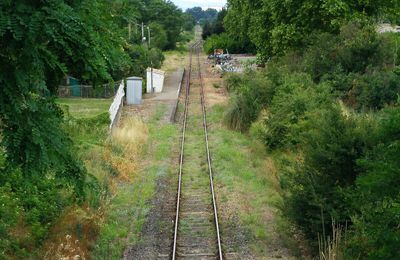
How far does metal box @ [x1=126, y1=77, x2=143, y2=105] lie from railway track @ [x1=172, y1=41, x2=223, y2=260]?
8.42 metres

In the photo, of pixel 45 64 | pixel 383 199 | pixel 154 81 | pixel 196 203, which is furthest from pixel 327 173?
pixel 154 81

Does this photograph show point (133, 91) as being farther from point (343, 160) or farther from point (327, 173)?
point (343, 160)

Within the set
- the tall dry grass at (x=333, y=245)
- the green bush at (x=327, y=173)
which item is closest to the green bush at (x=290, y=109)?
the green bush at (x=327, y=173)

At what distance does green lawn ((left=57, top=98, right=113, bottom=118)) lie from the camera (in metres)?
32.1

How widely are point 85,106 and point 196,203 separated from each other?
2089cm

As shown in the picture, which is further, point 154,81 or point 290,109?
point 154,81

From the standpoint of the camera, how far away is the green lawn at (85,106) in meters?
32.1

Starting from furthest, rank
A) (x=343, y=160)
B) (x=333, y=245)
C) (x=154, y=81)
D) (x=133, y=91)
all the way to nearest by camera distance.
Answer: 1. (x=154, y=81)
2. (x=133, y=91)
3. (x=343, y=160)
4. (x=333, y=245)

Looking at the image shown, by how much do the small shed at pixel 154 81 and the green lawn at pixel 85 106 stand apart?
5116mm

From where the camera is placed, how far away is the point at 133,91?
3666cm

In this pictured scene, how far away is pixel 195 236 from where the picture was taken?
13.5 m

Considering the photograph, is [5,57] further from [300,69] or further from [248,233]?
[300,69]

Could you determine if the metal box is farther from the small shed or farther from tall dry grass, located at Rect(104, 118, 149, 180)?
tall dry grass, located at Rect(104, 118, 149, 180)

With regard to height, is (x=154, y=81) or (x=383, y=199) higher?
(x=383, y=199)
